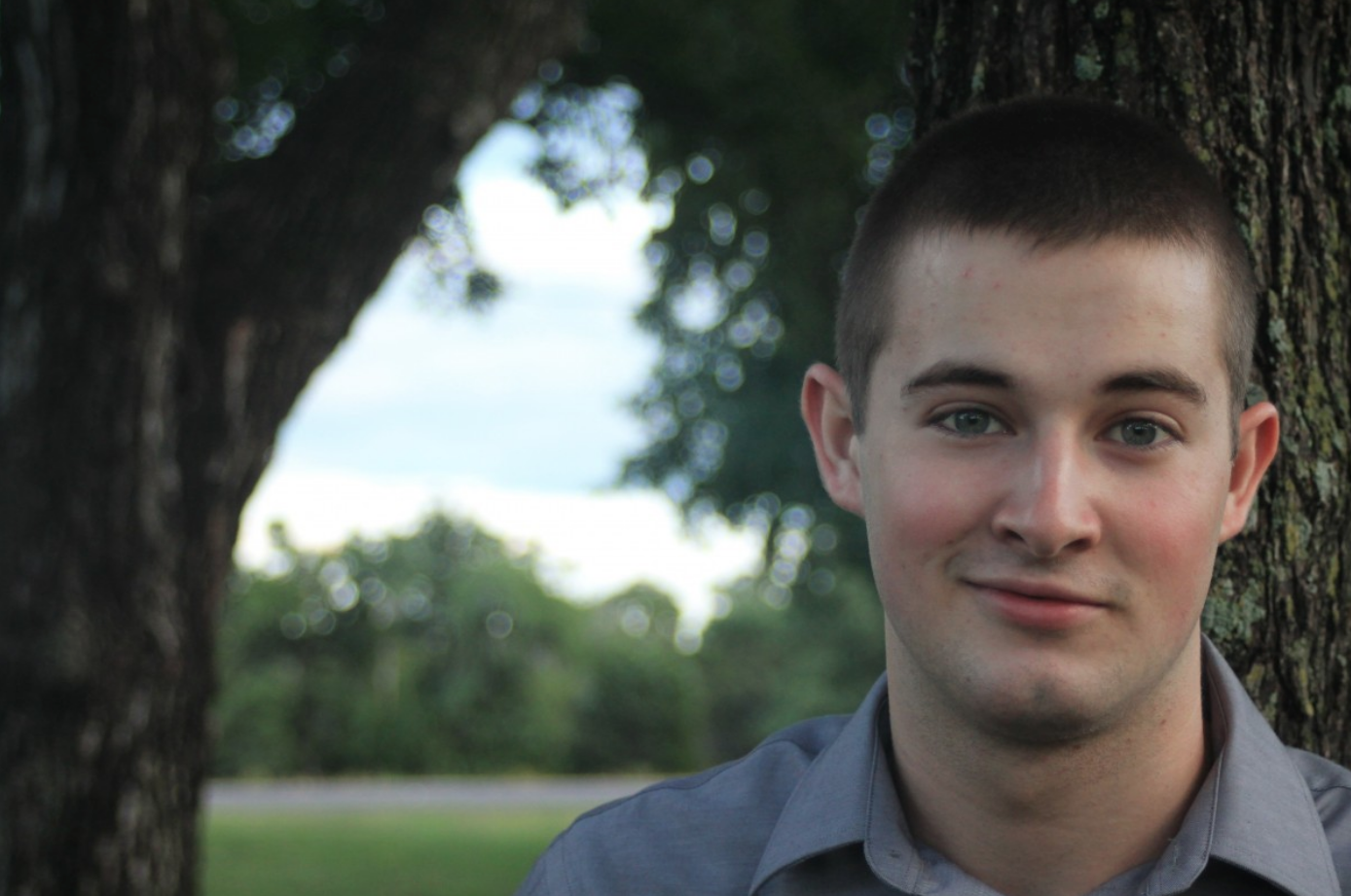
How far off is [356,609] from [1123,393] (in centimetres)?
2251

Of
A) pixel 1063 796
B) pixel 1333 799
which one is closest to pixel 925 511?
pixel 1063 796

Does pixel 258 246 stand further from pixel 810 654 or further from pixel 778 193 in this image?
pixel 810 654

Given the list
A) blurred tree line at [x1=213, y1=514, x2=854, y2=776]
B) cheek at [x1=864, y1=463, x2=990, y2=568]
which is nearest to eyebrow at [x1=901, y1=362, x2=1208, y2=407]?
cheek at [x1=864, y1=463, x2=990, y2=568]

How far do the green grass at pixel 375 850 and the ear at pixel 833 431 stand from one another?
329 inches

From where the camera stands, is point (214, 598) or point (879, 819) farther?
point (214, 598)

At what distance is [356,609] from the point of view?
23594 millimetres

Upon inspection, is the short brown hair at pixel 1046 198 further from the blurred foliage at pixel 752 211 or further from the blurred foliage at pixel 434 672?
the blurred foliage at pixel 434 672

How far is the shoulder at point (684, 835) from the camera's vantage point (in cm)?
233

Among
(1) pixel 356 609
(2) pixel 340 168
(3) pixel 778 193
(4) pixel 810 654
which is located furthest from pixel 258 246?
(1) pixel 356 609

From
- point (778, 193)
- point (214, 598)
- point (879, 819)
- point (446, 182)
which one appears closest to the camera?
point (879, 819)

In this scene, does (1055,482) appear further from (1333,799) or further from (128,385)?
(128,385)

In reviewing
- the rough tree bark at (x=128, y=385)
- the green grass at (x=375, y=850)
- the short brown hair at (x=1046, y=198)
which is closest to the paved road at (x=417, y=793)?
the green grass at (x=375, y=850)

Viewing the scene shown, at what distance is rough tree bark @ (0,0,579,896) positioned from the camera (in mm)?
5254

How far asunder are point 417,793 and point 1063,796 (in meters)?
17.0
